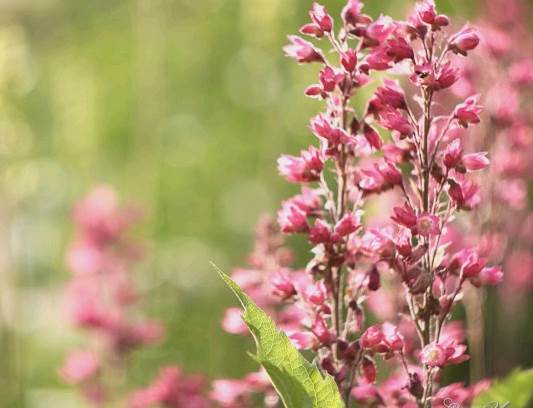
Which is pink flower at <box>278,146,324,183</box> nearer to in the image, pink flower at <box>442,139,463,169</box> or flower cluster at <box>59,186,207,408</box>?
pink flower at <box>442,139,463,169</box>

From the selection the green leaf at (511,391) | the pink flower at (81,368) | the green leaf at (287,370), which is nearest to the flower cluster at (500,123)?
the green leaf at (511,391)

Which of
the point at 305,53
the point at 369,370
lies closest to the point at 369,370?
the point at 369,370

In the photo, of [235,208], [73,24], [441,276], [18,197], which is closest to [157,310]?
[18,197]

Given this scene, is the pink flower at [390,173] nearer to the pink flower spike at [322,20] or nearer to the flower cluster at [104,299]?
the pink flower spike at [322,20]

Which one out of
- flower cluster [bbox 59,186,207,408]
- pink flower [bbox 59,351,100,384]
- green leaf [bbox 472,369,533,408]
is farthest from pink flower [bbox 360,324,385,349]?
pink flower [bbox 59,351,100,384]

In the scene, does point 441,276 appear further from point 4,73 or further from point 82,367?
point 4,73
